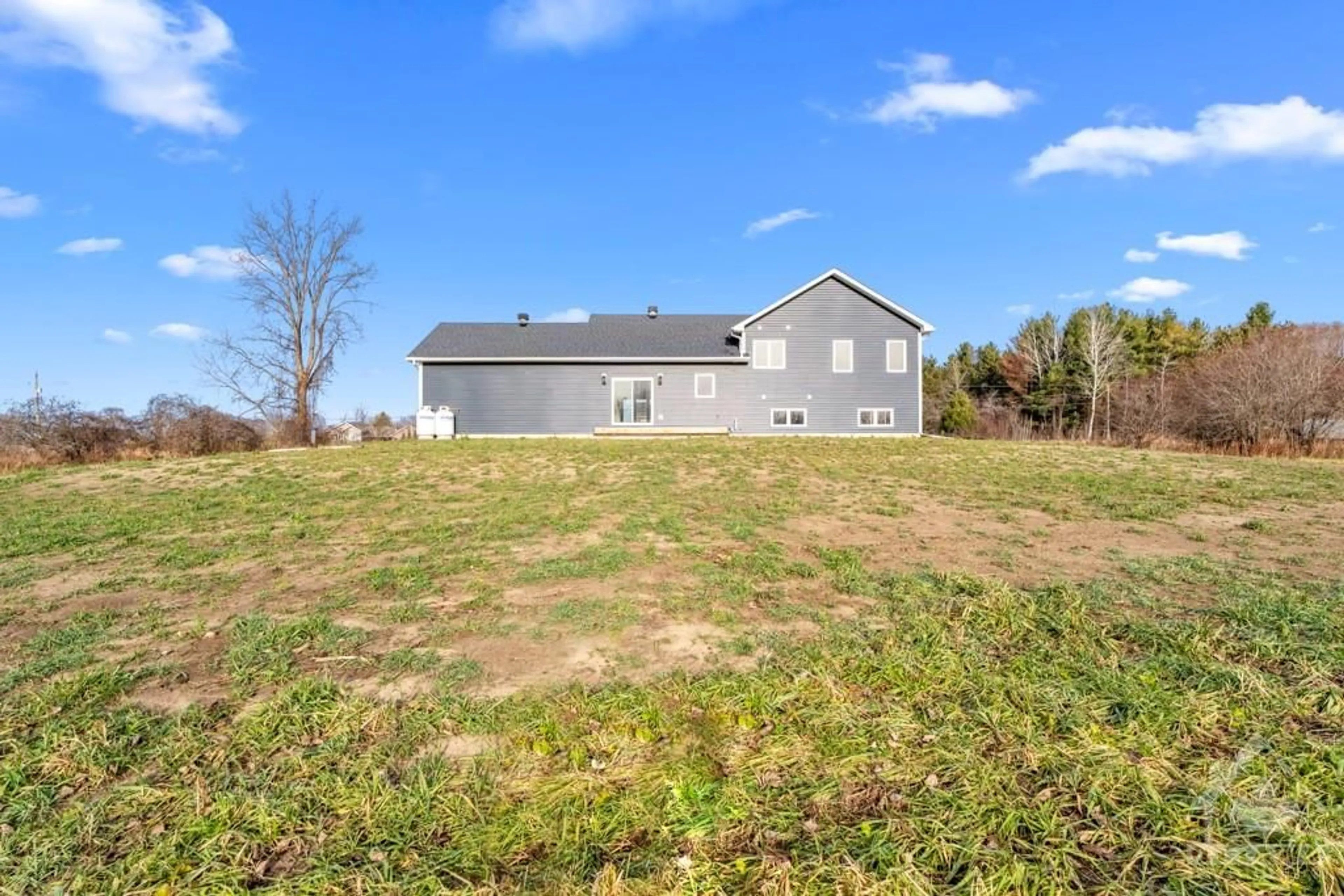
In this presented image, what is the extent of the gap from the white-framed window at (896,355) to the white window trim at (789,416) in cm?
342

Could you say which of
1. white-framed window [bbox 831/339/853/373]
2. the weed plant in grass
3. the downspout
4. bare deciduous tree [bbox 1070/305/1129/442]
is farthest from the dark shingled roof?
bare deciduous tree [bbox 1070/305/1129/442]

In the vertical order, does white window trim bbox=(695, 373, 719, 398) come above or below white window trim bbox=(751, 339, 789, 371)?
below

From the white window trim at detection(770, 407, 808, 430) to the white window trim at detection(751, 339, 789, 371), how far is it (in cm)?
144

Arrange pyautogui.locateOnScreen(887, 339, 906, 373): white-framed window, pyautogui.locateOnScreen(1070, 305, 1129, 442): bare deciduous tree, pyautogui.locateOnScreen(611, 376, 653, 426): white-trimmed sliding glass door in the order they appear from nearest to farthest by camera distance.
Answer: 1. pyautogui.locateOnScreen(887, 339, 906, 373): white-framed window
2. pyautogui.locateOnScreen(611, 376, 653, 426): white-trimmed sliding glass door
3. pyautogui.locateOnScreen(1070, 305, 1129, 442): bare deciduous tree

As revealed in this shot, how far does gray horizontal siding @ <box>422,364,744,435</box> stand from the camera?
2220 centimetres

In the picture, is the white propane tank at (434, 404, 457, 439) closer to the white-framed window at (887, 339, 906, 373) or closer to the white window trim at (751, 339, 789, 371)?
the white window trim at (751, 339, 789, 371)

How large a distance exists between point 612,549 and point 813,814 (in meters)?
3.64

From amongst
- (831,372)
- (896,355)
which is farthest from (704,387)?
(896,355)

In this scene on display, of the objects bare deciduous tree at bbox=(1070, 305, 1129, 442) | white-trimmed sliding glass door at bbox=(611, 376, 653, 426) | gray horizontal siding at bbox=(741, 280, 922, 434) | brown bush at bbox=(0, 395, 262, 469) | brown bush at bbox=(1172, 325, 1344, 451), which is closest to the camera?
brown bush at bbox=(0, 395, 262, 469)

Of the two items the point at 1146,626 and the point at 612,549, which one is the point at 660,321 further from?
the point at 1146,626

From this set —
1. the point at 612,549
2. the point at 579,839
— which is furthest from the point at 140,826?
the point at 612,549

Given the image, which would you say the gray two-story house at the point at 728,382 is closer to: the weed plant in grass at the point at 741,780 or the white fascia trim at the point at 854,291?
the white fascia trim at the point at 854,291

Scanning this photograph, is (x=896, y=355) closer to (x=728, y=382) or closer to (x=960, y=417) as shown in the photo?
(x=728, y=382)

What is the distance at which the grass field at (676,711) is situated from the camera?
1.99m
